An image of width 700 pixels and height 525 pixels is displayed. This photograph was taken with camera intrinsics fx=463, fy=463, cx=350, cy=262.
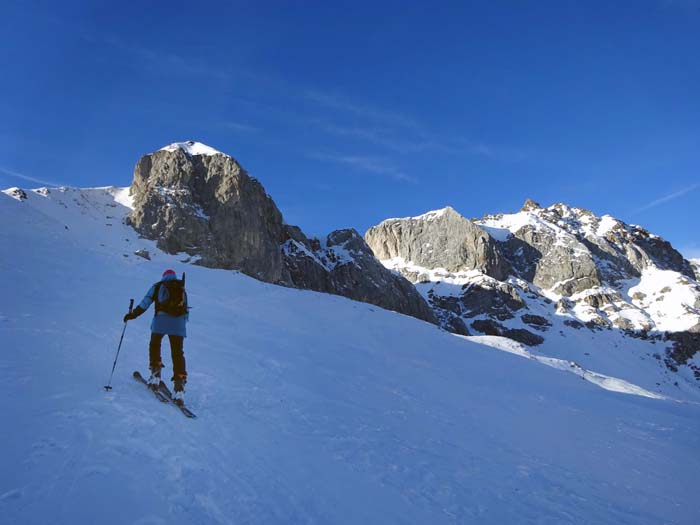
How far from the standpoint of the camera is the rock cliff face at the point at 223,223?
216 feet

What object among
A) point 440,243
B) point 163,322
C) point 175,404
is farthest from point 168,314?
point 440,243

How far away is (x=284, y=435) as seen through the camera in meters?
7.46

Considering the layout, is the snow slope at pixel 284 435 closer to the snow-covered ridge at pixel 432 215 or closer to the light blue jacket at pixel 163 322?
the light blue jacket at pixel 163 322

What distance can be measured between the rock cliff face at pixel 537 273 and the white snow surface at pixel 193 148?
2799 inches

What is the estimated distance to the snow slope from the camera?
183 inches

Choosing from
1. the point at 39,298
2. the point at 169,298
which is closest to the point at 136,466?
the point at 169,298

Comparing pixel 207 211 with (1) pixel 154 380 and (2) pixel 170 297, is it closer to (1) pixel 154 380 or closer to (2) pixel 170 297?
(2) pixel 170 297

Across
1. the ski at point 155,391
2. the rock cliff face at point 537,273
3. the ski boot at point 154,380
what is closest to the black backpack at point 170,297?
the ski boot at point 154,380

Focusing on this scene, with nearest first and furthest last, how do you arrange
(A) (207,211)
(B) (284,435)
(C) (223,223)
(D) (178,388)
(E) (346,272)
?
(B) (284,435)
(D) (178,388)
(C) (223,223)
(A) (207,211)
(E) (346,272)

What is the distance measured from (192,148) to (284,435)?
80.6 meters

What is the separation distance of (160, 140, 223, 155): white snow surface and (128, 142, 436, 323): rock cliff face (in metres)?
0.17

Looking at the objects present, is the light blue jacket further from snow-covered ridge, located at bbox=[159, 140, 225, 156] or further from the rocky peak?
the rocky peak

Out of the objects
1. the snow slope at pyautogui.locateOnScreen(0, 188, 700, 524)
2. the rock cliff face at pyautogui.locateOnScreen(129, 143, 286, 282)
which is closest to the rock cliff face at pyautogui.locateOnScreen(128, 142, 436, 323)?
the rock cliff face at pyautogui.locateOnScreen(129, 143, 286, 282)

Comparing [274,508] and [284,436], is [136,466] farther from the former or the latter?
[284,436]
